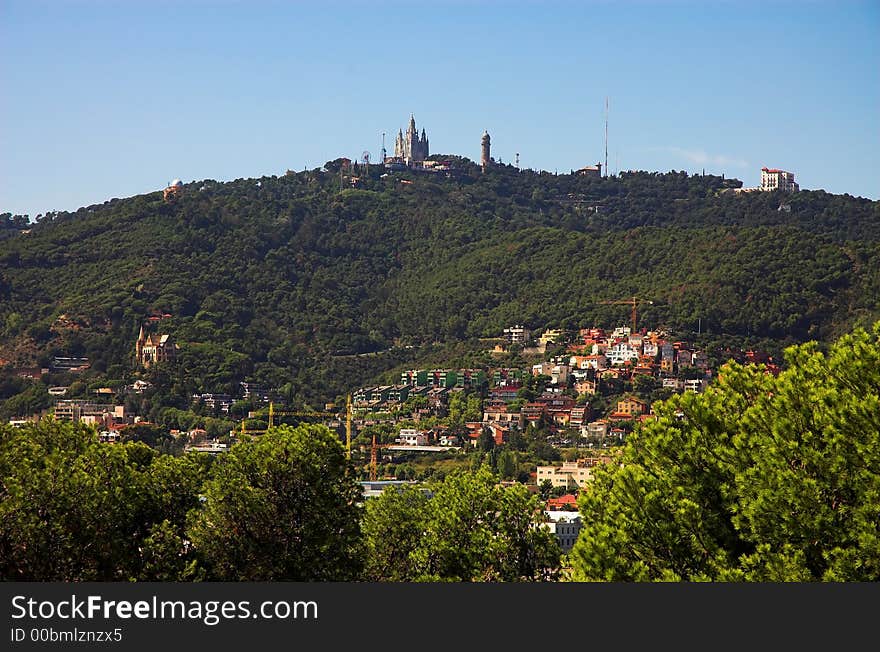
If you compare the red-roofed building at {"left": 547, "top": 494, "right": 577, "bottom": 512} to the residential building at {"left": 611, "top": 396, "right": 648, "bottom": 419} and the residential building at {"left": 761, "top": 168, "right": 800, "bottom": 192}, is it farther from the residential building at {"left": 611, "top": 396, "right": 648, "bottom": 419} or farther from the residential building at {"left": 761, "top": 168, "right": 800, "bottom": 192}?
the residential building at {"left": 761, "top": 168, "right": 800, "bottom": 192}

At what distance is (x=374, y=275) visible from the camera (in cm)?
9012

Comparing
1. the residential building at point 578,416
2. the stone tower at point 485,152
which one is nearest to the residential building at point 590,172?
the stone tower at point 485,152

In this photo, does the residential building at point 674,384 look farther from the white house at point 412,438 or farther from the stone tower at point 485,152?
the stone tower at point 485,152

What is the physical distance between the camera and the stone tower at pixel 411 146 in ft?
401

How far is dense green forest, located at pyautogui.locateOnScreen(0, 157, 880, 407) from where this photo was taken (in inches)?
2682

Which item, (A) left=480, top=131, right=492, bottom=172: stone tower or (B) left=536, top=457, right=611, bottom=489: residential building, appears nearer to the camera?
(B) left=536, top=457, right=611, bottom=489: residential building

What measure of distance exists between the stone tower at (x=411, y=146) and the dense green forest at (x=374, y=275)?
46.7 ft

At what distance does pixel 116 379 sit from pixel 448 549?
53515 mm

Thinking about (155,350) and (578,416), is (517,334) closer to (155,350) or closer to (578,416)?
(578,416)

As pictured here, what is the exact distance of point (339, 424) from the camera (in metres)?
62.1

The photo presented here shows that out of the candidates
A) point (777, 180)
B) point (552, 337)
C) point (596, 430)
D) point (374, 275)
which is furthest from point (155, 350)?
point (777, 180)

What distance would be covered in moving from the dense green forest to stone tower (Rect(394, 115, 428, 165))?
14.2 m

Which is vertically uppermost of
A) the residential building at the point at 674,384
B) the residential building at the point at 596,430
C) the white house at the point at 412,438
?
the residential building at the point at 674,384

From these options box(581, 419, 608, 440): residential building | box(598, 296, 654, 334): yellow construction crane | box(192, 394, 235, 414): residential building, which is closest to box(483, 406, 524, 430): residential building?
box(581, 419, 608, 440): residential building
